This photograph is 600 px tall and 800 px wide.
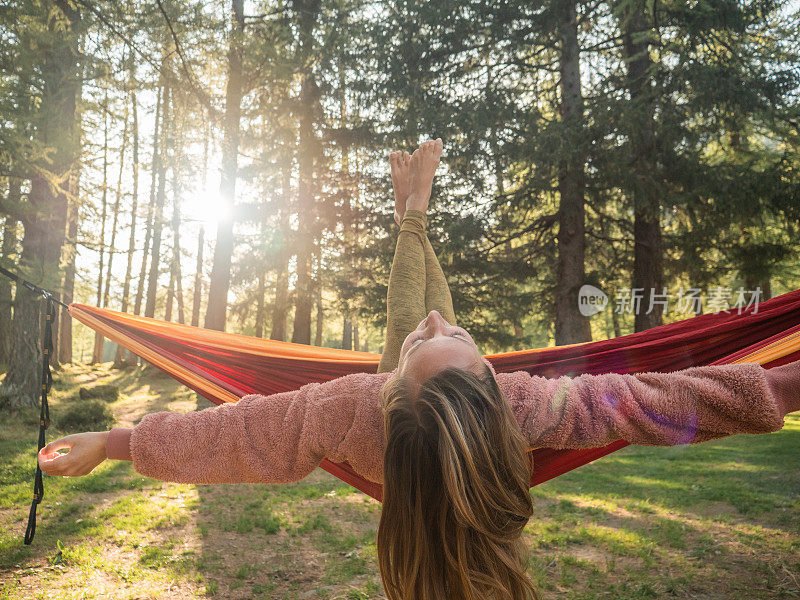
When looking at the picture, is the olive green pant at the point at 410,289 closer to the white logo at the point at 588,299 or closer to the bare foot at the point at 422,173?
the bare foot at the point at 422,173

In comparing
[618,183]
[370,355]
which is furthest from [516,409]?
[618,183]

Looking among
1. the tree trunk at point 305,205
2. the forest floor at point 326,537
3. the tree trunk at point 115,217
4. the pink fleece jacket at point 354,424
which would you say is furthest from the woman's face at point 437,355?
the tree trunk at point 115,217

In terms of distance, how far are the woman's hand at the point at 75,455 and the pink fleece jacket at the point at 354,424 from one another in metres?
0.02

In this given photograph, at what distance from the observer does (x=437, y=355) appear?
0.84m

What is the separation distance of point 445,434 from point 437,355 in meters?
0.15

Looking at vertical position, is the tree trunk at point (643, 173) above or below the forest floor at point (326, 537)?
above

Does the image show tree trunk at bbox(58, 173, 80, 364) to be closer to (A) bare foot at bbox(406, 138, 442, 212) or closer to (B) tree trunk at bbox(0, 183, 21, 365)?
(B) tree trunk at bbox(0, 183, 21, 365)

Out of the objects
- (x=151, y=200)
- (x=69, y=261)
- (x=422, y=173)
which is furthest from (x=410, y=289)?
(x=151, y=200)

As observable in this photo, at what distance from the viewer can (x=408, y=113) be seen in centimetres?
613

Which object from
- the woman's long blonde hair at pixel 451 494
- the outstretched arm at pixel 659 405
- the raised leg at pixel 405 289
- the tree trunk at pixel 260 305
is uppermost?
the tree trunk at pixel 260 305

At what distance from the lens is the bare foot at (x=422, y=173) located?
180 centimetres

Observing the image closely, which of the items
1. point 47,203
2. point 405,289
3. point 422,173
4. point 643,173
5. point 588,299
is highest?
point 643,173

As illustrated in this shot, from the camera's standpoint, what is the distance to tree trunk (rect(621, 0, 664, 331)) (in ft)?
15.6

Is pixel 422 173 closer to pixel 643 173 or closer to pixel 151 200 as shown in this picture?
pixel 643 173
